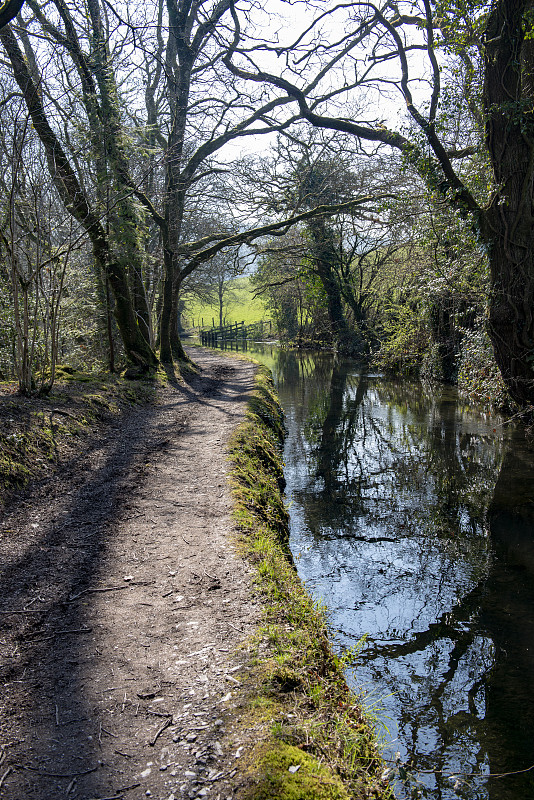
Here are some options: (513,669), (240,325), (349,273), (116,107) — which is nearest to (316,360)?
(349,273)

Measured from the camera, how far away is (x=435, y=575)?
5945 millimetres

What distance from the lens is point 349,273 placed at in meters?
29.0

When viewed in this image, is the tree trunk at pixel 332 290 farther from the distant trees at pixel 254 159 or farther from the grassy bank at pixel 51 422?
the grassy bank at pixel 51 422

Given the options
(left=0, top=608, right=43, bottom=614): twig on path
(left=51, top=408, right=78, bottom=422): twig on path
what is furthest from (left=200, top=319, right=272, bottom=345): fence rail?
(left=0, top=608, right=43, bottom=614): twig on path

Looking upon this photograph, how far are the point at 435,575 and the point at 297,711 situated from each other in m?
3.46

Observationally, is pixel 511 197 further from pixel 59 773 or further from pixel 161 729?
pixel 59 773

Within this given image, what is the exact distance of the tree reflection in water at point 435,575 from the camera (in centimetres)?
368

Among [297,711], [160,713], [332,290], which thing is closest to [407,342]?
[332,290]

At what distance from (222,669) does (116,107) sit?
40.2ft

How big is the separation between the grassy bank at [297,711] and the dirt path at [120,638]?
0.14m

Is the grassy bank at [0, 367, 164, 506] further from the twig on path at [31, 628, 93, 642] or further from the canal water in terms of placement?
the canal water

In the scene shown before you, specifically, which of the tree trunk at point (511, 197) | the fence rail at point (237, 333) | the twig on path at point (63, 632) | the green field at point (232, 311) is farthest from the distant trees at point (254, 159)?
the green field at point (232, 311)

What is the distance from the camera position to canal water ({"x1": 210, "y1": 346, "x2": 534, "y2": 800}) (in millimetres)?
3582

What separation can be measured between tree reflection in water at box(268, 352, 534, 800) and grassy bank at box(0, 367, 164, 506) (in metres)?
3.31
